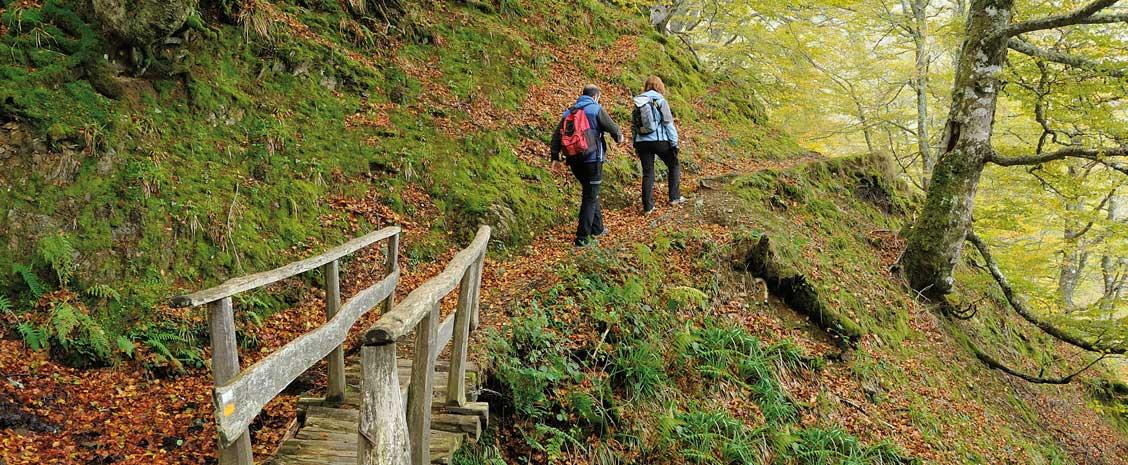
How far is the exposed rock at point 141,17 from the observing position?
6715 mm

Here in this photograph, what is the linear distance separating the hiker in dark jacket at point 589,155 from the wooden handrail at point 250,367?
13.3 ft

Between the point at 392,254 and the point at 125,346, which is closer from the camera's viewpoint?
the point at 125,346

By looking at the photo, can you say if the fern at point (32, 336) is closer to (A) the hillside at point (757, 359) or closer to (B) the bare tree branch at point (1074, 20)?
(A) the hillside at point (757, 359)

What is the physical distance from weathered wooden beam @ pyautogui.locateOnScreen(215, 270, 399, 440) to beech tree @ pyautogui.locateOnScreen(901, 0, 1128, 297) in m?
9.56

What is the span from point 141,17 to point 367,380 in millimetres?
6525

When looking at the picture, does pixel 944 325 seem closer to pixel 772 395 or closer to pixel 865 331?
pixel 865 331

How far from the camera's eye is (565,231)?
9.55 m

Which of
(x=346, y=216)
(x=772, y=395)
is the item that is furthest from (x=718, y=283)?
(x=346, y=216)

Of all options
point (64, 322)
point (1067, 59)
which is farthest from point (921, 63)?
point (64, 322)

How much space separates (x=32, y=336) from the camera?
16.6 feet

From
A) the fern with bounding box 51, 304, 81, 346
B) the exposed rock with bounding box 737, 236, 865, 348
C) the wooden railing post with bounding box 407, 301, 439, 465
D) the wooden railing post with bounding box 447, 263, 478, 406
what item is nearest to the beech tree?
the exposed rock with bounding box 737, 236, 865, 348

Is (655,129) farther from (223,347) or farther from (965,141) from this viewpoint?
(223,347)

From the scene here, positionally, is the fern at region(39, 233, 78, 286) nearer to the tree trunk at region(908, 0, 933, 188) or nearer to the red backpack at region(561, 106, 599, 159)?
the red backpack at region(561, 106, 599, 159)

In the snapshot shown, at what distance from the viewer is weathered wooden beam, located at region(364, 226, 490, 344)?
2.34 m
